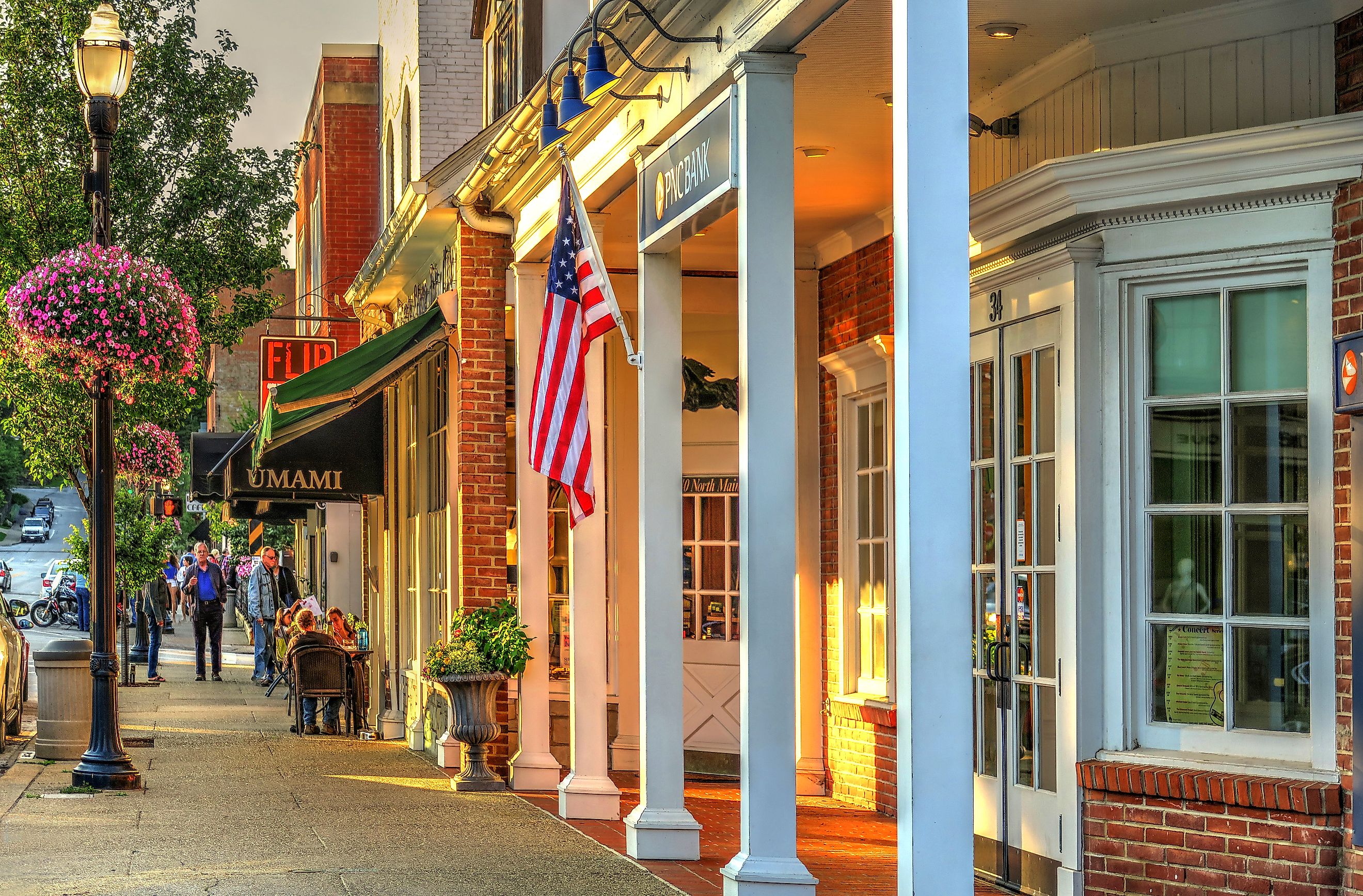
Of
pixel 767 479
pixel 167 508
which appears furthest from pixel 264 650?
pixel 767 479

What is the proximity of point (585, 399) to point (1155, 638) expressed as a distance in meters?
3.64

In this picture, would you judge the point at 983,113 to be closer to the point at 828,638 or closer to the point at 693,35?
the point at 693,35

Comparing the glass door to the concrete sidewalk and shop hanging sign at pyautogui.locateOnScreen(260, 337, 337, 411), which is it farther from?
Result: shop hanging sign at pyautogui.locateOnScreen(260, 337, 337, 411)

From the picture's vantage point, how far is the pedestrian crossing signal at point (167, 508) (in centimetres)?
2794

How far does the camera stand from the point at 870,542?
438 inches

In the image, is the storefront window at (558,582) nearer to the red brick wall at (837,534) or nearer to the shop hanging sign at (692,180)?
the red brick wall at (837,534)

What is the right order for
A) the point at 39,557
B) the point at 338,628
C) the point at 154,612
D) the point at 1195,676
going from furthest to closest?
1. the point at 39,557
2. the point at 154,612
3. the point at 338,628
4. the point at 1195,676

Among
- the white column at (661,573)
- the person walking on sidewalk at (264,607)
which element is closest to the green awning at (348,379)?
the white column at (661,573)

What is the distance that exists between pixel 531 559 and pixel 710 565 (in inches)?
84.3

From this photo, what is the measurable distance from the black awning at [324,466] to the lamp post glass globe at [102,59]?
4.72 metres

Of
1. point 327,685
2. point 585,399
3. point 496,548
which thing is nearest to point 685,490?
point 496,548

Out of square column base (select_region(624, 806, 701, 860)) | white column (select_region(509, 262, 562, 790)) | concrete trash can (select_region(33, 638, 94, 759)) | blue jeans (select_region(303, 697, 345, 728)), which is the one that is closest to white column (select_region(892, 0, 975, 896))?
square column base (select_region(624, 806, 701, 860))

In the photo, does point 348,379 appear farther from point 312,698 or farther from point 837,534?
point 312,698

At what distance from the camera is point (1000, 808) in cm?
819
